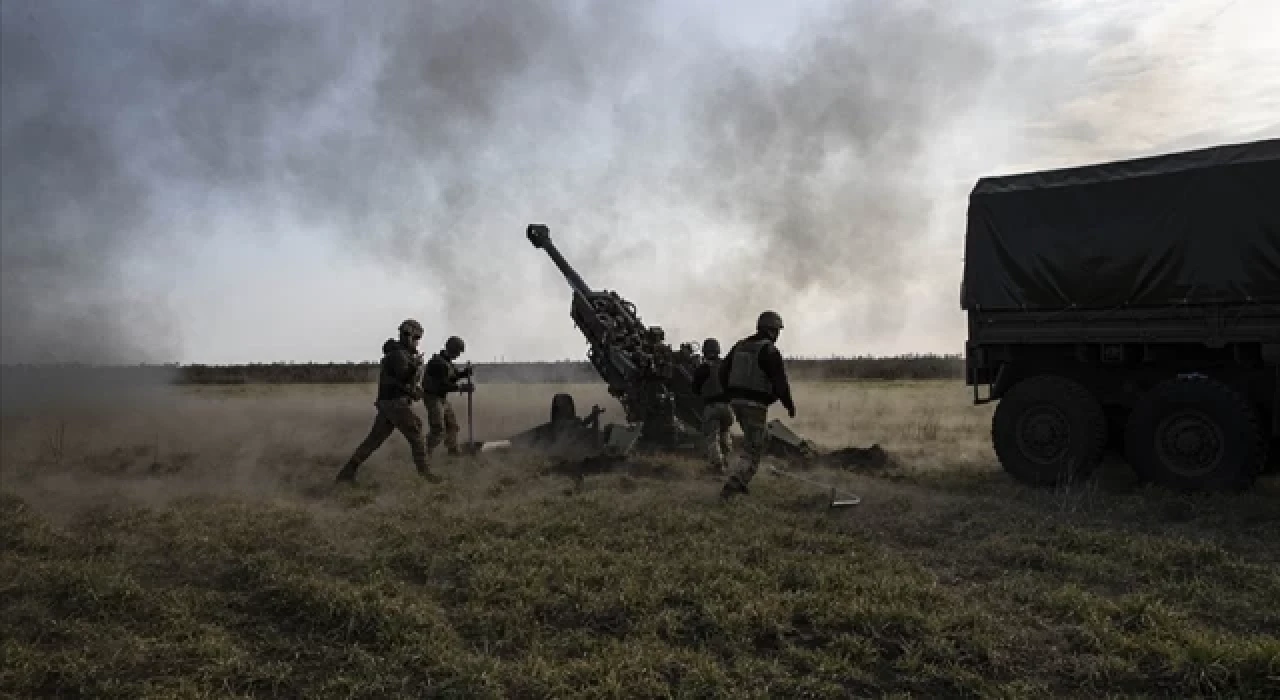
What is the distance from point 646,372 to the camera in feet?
45.4

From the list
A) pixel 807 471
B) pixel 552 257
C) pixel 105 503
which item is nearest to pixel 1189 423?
pixel 807 471

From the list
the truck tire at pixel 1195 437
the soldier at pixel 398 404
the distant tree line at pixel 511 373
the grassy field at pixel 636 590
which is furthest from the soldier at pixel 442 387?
the distant tree line at pixel 511 373

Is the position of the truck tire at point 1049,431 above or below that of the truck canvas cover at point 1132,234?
below

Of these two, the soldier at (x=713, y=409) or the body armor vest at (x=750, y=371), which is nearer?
the body armor vest at (x=750, y=371)

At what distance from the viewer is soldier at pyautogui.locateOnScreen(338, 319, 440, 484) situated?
11.2 meters

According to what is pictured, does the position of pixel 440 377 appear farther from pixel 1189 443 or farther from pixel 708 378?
pixel 1189 443

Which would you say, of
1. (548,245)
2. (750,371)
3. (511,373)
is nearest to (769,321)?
(750,371)

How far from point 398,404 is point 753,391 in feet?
13.6

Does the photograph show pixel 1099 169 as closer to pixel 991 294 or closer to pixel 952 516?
pixel 991 294

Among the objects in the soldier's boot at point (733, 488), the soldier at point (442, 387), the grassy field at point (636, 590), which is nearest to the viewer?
the grassy field at point (636, 590)

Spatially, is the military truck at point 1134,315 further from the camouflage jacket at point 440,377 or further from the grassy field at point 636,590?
the camouflage jacket at point 440,377

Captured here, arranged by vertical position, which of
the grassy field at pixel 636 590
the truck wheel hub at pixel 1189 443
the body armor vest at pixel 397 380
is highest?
the body armor vest at pixel 397 380

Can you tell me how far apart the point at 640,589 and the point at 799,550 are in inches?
64.5

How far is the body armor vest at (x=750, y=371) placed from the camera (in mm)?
9750
